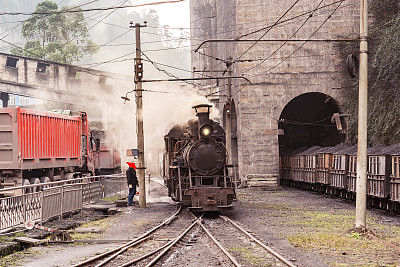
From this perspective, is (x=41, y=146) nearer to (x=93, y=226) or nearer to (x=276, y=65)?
(x=93, y=226)

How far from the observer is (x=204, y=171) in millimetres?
17594

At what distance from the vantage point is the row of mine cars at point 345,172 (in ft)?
57.4

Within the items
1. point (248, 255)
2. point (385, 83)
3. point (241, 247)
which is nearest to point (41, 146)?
point (241, 247)

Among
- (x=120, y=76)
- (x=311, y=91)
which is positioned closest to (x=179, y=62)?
(x=120, y=76)

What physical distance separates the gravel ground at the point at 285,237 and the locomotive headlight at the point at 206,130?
9.49ft

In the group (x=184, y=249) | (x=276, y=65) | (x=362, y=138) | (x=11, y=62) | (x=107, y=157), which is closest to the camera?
(x=184, y=249)

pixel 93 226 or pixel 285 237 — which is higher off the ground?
pixel 285 237

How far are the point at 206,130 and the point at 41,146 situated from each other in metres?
6.41

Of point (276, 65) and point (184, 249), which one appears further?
point (276, 65)

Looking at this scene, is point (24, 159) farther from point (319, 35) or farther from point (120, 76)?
point (120, 76)

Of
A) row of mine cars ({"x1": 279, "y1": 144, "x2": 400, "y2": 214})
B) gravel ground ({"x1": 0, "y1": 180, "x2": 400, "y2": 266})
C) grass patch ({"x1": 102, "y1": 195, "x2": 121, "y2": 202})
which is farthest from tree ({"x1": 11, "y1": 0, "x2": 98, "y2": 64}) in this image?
gravel ground ({"x1": 0, "y1": 180, "x2": 400, "y2": 266})

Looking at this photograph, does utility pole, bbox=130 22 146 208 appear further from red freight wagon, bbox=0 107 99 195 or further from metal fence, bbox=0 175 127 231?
red freight wagon, bbox=0 107 99 195

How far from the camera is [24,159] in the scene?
1786 centimetres

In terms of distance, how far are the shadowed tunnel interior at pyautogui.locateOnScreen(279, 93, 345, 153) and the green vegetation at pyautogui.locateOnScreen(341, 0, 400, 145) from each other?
8119mm
